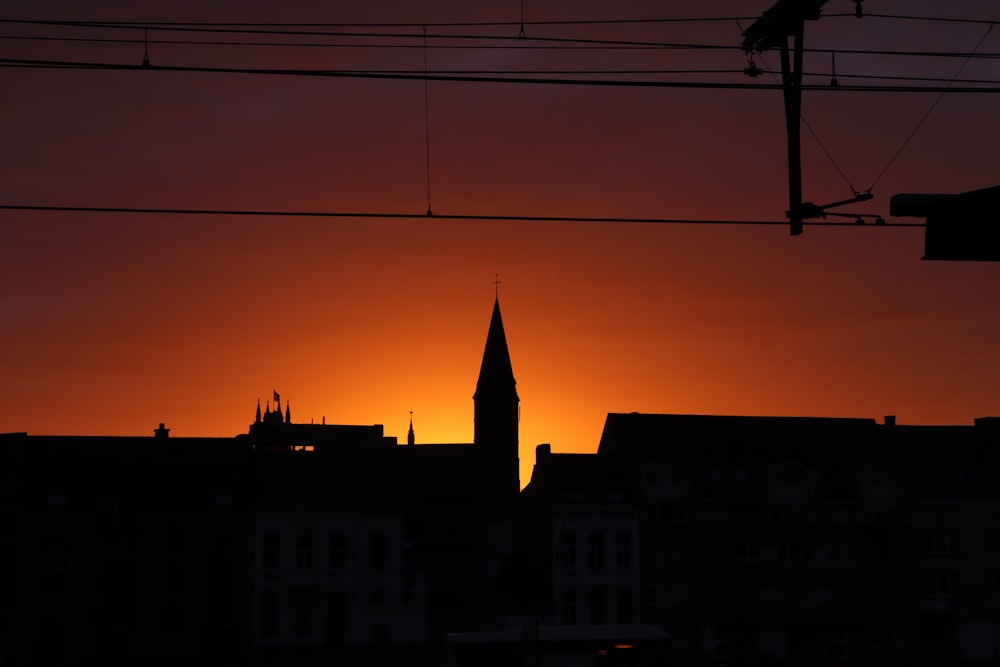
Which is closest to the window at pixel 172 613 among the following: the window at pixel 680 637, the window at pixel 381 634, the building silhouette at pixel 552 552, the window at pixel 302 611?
the building silhouette at pixel 552 552

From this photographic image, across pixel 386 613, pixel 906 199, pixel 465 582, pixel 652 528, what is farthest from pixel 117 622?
pixel 906 199

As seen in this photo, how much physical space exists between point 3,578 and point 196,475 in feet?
37.4

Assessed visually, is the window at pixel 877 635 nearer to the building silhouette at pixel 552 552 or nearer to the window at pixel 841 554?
the building silhouette at pixel 552 552

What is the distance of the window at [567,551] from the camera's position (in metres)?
75.6

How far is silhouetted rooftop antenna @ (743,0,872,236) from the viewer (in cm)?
2011

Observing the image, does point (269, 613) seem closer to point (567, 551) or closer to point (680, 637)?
point (567, 551)

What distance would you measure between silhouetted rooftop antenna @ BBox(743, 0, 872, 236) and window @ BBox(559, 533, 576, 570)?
56117 millimetres

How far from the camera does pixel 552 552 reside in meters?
76.1

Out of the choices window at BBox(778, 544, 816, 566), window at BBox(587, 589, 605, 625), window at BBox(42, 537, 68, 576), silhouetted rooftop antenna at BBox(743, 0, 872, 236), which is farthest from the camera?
window at BBox(778, 544, 816, 566)

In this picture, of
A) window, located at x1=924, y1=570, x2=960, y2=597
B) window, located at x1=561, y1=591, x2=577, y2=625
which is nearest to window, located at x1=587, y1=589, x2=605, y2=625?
window, located at x1=561, y1=591, x2=577, y2=625

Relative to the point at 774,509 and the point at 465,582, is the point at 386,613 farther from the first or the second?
the point at 774,509

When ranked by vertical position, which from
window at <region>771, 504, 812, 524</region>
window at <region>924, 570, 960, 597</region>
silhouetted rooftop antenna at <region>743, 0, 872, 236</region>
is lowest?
window at <region>924, 570, 960, 597</region>

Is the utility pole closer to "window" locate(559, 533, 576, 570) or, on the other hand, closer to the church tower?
"window" locate(559, 533, 576, 570)

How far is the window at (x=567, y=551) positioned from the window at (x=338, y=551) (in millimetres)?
12064
